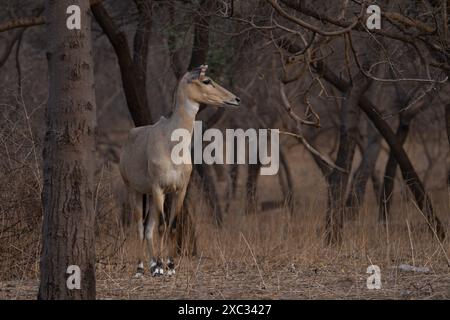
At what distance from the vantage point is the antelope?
937 cm

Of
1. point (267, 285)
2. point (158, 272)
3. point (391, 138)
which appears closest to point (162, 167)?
point (158, 272)

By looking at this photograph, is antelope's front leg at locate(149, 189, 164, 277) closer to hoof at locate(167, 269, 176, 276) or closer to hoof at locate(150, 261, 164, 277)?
hoof at locate(150, 261, 164, 277)

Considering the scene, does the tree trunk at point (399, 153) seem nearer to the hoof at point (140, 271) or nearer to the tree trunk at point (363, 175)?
the tree trunk at point (363, 175)

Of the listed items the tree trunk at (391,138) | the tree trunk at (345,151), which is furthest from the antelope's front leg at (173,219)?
the tree trunk at (391,138)

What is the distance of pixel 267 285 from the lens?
772 cm

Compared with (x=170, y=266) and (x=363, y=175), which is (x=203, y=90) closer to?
(x=170, y=266)

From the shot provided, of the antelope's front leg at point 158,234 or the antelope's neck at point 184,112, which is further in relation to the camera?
the antelope's neck at point 184,112

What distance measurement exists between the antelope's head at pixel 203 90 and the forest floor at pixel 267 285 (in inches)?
68.7

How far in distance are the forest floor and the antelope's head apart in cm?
175

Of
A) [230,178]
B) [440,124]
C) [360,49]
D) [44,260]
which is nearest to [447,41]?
[360,49]

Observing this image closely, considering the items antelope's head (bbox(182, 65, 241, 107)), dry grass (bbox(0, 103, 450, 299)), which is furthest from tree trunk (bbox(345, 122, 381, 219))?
antelope's head (bbox(182, 65, 241, 107))

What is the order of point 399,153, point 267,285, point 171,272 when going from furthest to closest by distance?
point 399,153 < point 171,272 < point 267,285

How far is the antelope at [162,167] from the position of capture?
9.37 metres

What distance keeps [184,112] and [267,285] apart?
8.72 feet
